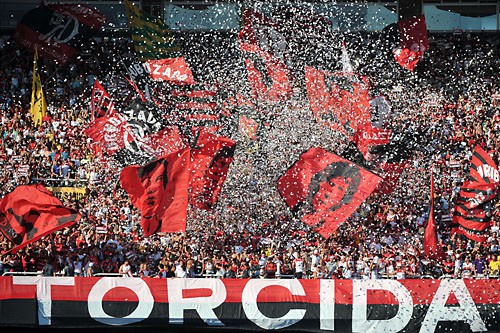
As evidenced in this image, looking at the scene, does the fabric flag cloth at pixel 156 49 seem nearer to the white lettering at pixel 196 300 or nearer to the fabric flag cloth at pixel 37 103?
the fabric flag cloth at pixel 37 103

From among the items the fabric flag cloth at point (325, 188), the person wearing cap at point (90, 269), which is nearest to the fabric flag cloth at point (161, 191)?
the fabric flag cloth at point (325, 188)

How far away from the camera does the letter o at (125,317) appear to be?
16516mm

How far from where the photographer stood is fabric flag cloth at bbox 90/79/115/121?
72.6 feet

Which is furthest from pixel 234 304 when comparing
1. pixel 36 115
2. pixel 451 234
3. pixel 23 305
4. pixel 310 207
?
pixel 36 115

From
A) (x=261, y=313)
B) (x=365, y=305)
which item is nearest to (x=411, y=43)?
(x=365, y=305)

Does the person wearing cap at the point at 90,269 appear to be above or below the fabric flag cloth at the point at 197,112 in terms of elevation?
below

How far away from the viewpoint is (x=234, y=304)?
16562 mm

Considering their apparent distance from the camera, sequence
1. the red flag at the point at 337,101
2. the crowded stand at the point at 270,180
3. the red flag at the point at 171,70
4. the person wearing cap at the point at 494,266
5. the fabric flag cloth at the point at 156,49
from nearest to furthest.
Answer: the crowded stand at the point at 270,180 < the person wearing cap at the point at 494,266 < the red flag at the point at 337,101 < the red flag at the point at 171,70 < the fabric flag cloth at the point at 156,49

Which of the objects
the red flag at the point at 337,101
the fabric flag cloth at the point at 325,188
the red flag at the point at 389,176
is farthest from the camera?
the red flag at the point at 337,101

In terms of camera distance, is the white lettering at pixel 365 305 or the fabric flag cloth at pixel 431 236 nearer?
the white lettering at pixel 365 305

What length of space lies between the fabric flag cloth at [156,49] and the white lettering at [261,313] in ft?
28.5

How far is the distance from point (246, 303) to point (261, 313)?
294mm

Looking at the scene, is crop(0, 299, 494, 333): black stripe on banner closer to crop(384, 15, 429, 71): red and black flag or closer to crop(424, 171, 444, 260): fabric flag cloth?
crop(424, 171, 444, 260): fabric flag cloth

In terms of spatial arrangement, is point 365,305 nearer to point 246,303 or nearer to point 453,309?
point 453,309
